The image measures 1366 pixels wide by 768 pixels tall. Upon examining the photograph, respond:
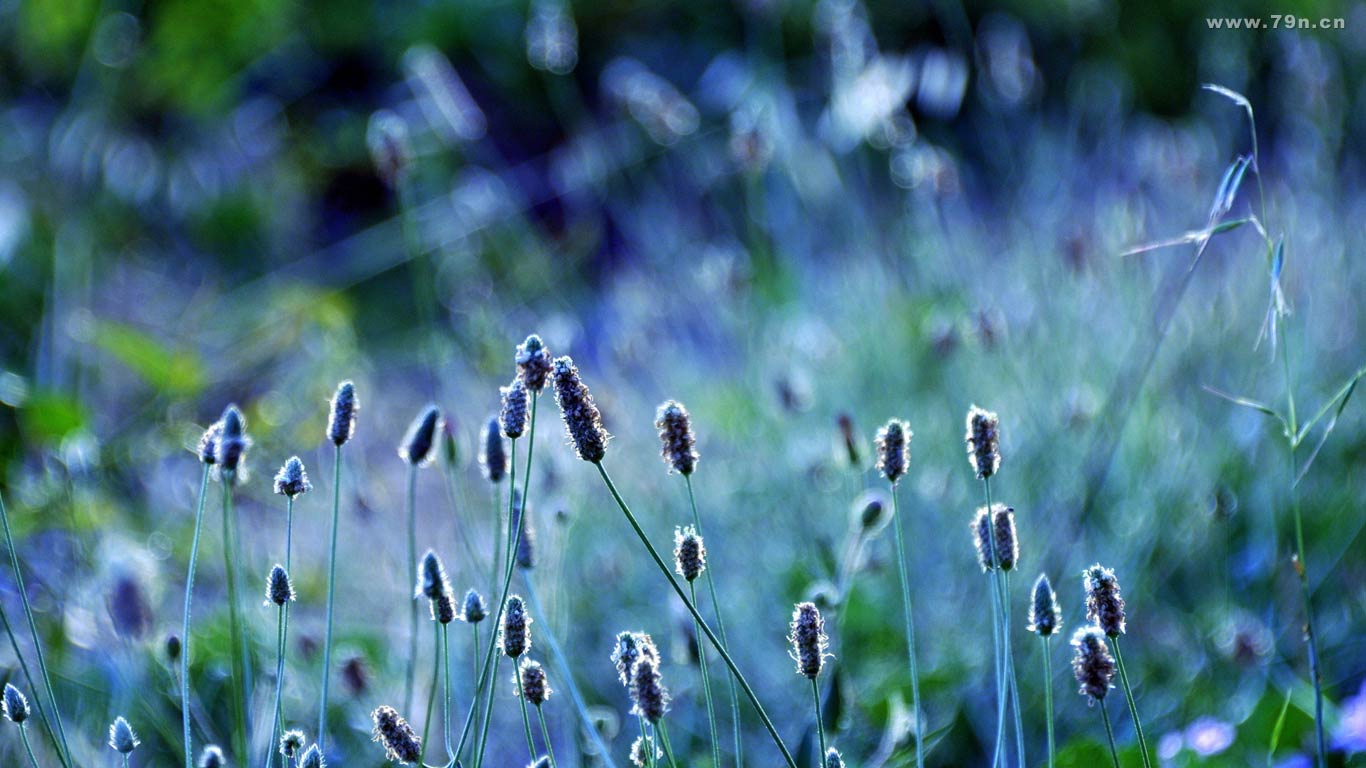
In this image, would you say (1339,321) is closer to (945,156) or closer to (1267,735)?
(945,156)

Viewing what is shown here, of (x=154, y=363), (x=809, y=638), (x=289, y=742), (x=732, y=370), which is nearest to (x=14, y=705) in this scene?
(x=289, y=742)

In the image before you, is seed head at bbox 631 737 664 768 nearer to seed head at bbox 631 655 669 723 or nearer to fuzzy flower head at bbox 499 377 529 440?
seed head at bbox 631 655 669 723

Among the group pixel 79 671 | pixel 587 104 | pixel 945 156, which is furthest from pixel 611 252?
pixel 79 671

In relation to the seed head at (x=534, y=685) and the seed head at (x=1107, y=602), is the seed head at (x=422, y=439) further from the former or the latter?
the seed head at (x=1107, y=602)

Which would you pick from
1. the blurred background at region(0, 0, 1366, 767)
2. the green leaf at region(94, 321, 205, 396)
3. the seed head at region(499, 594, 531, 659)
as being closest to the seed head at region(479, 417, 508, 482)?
the seed head at region(499, 594, 531, 659)

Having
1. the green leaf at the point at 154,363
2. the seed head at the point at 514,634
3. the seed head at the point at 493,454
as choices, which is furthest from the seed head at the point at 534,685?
the green leaf at the point at 154,363

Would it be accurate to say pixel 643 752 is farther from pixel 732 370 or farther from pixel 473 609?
pixel 732 370
